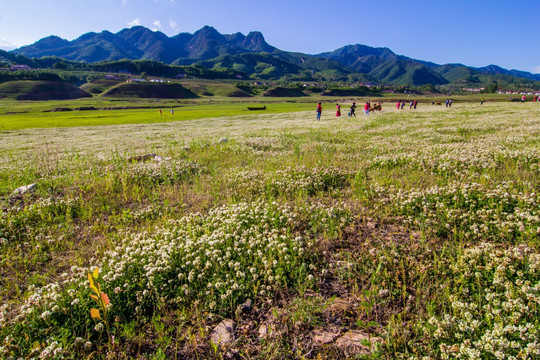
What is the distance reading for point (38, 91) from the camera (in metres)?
165

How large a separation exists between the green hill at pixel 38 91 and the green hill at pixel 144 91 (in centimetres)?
1974

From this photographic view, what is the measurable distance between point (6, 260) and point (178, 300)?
4.56 metres

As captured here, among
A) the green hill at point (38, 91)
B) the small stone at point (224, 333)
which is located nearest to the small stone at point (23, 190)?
the small stone at point (224, 333)

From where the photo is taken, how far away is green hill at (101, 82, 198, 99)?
179 meters

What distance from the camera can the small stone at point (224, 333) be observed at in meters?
3.83

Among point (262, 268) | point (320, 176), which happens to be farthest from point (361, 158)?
point (262, 268)

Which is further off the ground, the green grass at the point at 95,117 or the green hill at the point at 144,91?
the green hill at the point at 144,91

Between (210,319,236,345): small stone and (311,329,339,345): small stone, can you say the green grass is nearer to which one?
(210,319,236,345): small stone

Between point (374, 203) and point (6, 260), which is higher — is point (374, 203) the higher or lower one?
the higher one

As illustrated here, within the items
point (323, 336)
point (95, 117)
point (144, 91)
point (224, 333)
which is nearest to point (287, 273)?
point (323, 336)

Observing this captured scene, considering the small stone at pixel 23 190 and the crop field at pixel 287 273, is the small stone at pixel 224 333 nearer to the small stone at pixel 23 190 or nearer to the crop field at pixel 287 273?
the crop field at pixel 287 273

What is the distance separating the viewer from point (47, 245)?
21.6 feet

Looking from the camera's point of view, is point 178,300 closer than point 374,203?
Yes

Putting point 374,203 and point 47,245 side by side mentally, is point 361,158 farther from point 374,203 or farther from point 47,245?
point 47,245
